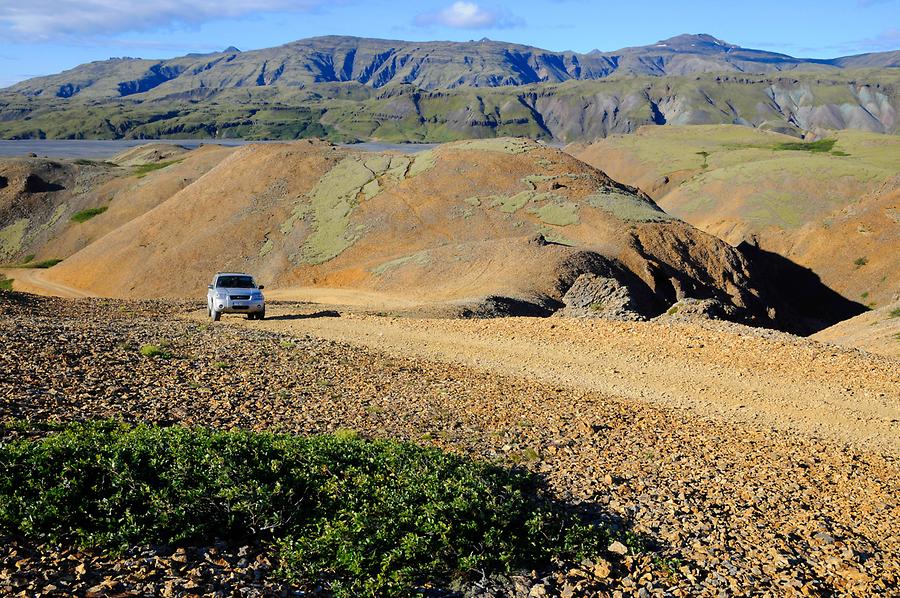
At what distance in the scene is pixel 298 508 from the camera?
817 centimetres

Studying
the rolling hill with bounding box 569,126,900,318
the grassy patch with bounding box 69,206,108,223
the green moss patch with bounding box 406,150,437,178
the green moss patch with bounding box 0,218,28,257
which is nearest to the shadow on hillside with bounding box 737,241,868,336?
the rolling hill with bounding box 569,126,900,318

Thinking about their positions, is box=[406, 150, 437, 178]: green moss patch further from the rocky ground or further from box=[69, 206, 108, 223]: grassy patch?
the rocky ground

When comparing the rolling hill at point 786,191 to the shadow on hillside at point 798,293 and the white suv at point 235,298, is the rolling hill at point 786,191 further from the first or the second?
the white suv at point 235,298

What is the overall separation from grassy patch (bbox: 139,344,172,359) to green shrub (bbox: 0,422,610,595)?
6478mm

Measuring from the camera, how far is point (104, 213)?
78.6 meters

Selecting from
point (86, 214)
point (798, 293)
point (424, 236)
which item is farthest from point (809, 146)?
point (86, 214)

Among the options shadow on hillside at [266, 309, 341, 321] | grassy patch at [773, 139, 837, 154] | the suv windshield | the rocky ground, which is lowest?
the rocky ground

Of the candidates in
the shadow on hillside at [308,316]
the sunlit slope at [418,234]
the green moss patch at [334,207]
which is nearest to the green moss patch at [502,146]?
the sunlit slope at [418,234]

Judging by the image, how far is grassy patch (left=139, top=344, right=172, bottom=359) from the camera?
15731 mm

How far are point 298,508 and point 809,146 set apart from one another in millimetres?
134372

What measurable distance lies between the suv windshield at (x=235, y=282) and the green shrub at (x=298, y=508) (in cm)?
1758

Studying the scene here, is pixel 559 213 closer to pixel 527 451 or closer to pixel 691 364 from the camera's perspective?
pixel 691 364

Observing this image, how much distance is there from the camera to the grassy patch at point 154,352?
1573 cm

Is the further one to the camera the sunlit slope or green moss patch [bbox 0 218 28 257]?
green moss patch [bbox 0 218 28 257]
